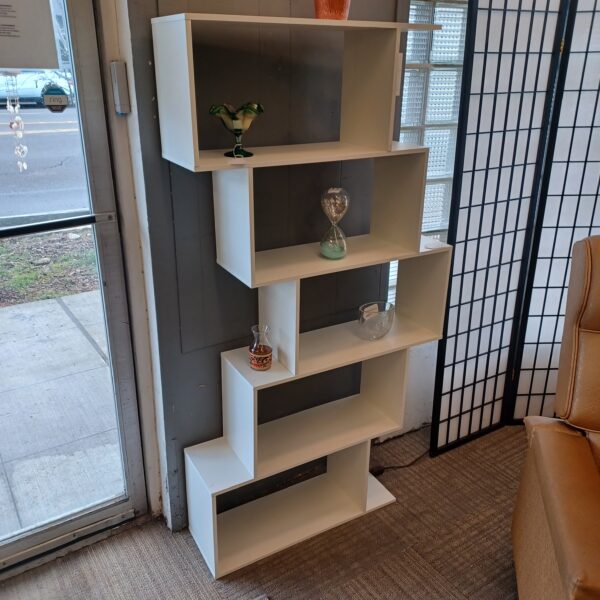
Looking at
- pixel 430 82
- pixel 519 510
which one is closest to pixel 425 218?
pixel 430 82

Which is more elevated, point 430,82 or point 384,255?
point 430,82

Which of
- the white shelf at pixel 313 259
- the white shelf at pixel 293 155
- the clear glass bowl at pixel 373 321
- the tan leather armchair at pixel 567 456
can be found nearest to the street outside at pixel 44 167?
the white shelf at pixel 293 155

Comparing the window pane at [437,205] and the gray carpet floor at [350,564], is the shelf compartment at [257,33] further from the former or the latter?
the gray carpet floor at [350,564]

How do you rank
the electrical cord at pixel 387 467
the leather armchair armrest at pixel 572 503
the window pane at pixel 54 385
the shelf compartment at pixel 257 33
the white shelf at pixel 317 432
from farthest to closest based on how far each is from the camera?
the electrical cord at pixel 387 467
the white shelf at pixel 317 432
the window pane at pixel 54 385
the shelf compartment at pixel 257 33
the leather armchair armrest at pixel 572 503

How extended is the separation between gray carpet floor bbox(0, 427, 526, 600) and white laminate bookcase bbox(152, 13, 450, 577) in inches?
2.7

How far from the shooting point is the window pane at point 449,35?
212cm

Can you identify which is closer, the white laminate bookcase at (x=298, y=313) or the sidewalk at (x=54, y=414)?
the white laminate bookcase at (x=298, y=313)

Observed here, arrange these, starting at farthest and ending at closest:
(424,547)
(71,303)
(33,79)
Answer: (424,547), (71,303), (33,79)

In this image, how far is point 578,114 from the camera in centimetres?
220

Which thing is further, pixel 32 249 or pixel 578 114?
pixel 578 114

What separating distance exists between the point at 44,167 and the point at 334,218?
33.4 inches

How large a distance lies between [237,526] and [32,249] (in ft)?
3.88

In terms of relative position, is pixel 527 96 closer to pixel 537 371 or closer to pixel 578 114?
pixel 578 114

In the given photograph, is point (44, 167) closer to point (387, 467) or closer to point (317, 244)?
point (317, 244)
